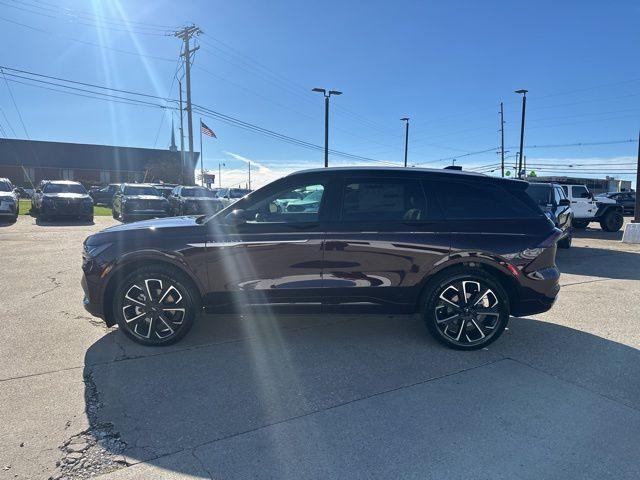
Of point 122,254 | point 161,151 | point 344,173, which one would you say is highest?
point 161,151

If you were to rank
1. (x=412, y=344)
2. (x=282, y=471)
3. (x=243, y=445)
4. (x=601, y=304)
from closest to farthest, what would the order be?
(x=282, y=471)
(x=243, y=445)
(x=412, y=344)
(x=601, y=304)

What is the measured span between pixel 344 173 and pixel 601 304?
4444mm

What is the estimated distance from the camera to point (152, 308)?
426cm

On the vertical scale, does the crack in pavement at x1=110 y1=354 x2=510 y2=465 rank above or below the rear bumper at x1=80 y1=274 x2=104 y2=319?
below

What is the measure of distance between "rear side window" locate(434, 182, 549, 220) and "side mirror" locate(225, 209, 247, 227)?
6.46 ft

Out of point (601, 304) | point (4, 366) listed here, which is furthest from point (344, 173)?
point (601, 304)

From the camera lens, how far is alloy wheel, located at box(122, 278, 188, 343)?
4234mm

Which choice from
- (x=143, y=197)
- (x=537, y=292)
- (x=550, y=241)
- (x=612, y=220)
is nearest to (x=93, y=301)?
(x=537, y=292)

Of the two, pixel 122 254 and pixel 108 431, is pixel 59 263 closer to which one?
pixel 122 254

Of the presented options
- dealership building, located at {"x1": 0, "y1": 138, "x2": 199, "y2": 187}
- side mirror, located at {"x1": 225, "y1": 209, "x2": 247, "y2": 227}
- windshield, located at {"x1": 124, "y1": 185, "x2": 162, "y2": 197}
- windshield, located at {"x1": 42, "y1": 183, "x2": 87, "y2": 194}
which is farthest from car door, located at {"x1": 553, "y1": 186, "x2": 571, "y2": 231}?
dealership building, located at {"x1": 0, "y1": 138, "x2": 199, "y2": 187}

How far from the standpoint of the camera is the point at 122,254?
421 centimetres

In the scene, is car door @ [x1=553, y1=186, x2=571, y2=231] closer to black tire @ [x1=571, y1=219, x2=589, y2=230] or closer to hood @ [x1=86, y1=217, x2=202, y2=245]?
black tire @ [x1=571, y1=219, x2=589, y2=230]

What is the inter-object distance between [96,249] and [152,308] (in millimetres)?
819

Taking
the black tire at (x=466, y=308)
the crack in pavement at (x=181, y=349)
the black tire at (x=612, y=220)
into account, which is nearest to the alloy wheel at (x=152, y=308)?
the crack in pavement at (x=181, y=349)
